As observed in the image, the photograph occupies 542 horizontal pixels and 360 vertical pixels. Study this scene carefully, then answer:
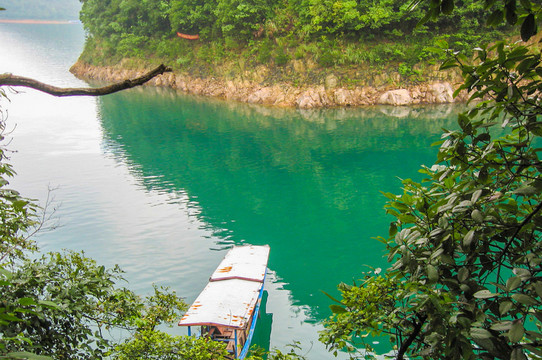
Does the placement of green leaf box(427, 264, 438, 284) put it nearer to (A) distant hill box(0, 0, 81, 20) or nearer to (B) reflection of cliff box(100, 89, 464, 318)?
(B) reflection of cliff box(100, 89, 464, 318)

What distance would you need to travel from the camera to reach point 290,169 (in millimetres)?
24500

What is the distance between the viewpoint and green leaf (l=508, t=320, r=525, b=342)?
1.87 metres

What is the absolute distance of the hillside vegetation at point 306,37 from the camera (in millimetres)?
39469

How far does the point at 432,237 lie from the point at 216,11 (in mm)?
48062

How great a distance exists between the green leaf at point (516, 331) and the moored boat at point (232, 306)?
751 centimetres

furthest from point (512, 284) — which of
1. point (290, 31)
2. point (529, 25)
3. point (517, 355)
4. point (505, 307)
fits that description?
point (290, 31)

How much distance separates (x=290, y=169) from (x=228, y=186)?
4261 mm

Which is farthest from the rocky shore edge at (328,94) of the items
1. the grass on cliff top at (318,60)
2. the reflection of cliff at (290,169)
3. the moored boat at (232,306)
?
the moored boat at (232,306)

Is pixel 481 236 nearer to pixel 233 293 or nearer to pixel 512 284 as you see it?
pixel 512 284

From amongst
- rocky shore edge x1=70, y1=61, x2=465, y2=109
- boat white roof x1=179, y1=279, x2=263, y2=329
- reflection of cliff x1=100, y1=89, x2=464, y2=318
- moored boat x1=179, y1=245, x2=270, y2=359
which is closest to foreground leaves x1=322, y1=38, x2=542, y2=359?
moored boat x1=179, y1=245, x2=270, y2=359

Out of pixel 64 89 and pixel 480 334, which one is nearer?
pixel 480 334

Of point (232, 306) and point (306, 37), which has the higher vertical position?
point (306, 37)

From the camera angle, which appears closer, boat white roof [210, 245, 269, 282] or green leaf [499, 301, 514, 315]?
green leaf [499, 301, 514, 315]

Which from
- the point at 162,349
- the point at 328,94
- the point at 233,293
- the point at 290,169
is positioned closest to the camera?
the point at 162,349
